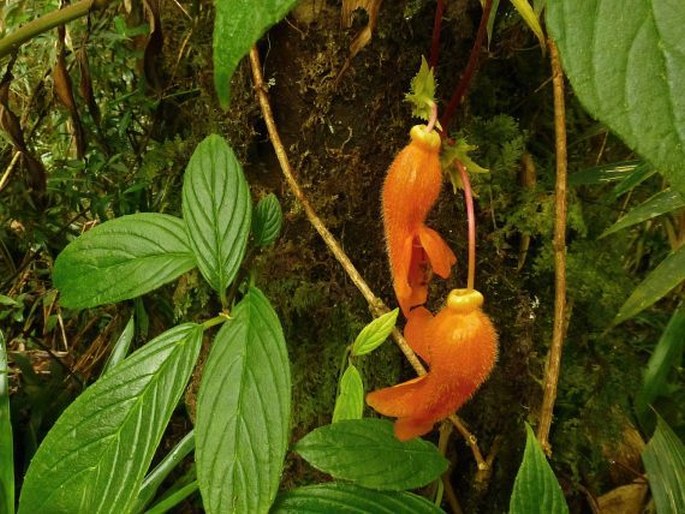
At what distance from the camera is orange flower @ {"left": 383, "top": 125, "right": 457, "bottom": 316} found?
627 millimetres

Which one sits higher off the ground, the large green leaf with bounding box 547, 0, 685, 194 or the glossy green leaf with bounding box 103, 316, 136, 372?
the large green leaf with bounding box 547, 0, 685, 194

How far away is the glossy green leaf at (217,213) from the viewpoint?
2.34 feet

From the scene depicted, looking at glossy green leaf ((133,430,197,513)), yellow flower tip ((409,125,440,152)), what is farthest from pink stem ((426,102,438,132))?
glossy green leaf ((133,430,197,513))

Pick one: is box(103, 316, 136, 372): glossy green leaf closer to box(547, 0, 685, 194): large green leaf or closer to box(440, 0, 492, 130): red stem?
box(440, 0, 492, 130): red stem

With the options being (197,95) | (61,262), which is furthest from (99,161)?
(61,262)

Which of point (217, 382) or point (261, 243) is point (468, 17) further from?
point (217, 382)

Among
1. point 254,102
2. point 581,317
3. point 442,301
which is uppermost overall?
point 254,102

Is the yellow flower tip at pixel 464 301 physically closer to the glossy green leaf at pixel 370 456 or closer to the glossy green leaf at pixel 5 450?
the glossy green leaf at pixel 370 456

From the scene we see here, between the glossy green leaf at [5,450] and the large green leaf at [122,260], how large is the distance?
37 centimetres

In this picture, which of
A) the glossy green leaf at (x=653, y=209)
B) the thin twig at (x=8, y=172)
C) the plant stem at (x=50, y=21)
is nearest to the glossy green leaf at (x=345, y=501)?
the glossy green leaf at (x=653, y=209)

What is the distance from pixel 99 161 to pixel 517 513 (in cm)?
103

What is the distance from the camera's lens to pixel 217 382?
634 mm

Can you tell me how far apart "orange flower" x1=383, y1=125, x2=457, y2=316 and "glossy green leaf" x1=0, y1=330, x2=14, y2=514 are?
2.25 feet

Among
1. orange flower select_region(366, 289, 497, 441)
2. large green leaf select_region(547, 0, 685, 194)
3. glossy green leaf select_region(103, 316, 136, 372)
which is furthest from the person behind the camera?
glossy green leaf select_region(103, 316, 136, 372)
